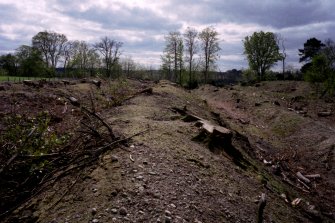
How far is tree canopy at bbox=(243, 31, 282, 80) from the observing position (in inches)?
1948

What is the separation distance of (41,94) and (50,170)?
23.8 feet

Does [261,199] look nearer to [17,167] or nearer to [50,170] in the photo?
[50,170]

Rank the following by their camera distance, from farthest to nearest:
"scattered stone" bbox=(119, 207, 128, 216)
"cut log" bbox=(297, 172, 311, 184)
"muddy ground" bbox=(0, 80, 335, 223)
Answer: "cut log" bbox=(297, 172, 311, 184), "muddy ground" bbox=(0, 80, 335, 223), "scattered stone" bbox=(119, 207, 128, 216)

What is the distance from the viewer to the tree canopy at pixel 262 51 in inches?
1948

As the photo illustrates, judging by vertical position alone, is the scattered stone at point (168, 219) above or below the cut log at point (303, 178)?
above

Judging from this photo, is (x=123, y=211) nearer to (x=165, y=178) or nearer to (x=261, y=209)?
(x=165, y=178)

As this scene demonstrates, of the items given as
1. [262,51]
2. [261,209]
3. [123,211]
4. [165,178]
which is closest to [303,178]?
[261,209]

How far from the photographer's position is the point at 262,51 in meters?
49.9

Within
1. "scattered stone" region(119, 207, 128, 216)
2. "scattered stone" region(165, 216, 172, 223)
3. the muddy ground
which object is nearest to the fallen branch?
the muddy ground

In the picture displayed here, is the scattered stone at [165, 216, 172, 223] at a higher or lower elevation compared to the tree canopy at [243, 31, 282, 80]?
lower

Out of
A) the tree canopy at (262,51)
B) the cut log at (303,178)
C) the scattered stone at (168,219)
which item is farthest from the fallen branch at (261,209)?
the tree canopy at (262,51)

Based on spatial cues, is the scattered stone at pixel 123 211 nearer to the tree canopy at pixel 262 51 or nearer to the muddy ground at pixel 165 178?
the muddy ground at pixel 165 178

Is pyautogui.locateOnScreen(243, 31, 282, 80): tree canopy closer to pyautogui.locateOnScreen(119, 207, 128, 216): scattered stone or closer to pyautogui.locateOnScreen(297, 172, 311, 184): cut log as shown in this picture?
pyautogui.locateOnScreen(297, 172, 311, 184): cut log

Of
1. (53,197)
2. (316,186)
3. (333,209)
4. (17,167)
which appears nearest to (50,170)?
(17,167)
